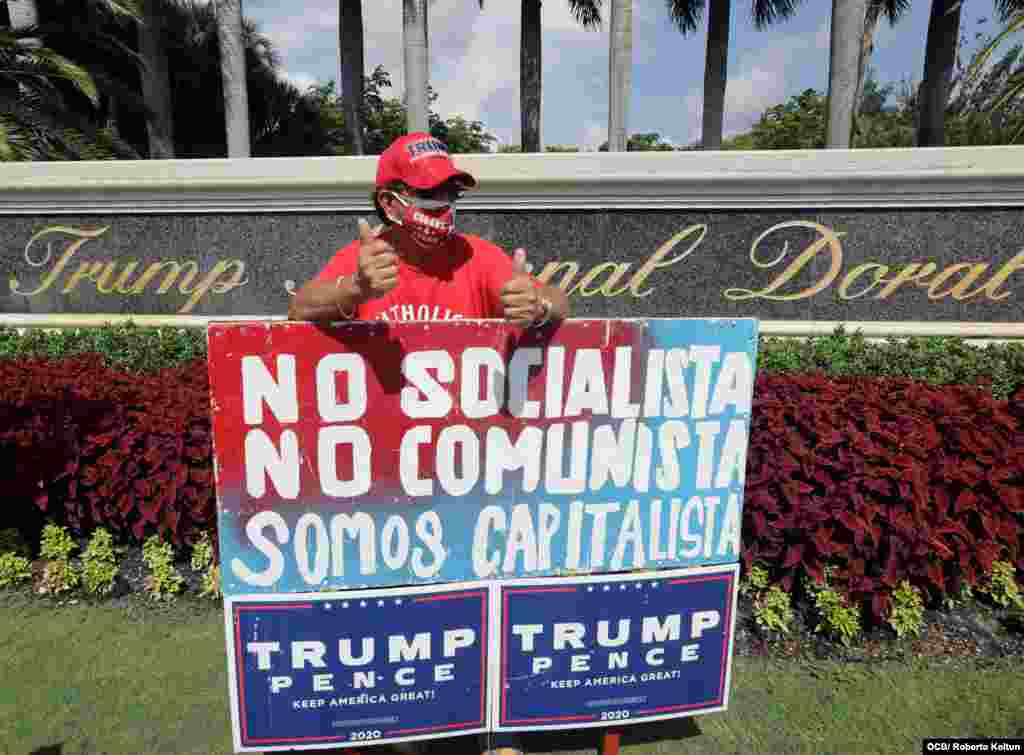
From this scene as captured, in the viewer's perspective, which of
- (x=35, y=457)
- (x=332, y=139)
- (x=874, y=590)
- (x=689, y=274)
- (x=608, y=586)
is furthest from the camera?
(x=332, y=139)

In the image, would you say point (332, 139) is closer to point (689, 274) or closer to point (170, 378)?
point (689, 274)

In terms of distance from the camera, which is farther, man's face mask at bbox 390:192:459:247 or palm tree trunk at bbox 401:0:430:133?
palm tree trunk at bbox 401:0:430:133

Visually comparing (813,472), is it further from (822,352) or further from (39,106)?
(39,106)

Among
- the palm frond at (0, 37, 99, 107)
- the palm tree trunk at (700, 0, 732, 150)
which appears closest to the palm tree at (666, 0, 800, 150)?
the palm tree trunk at (700, 0, 732, 150)

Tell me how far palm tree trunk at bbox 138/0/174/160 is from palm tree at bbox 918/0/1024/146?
1814cm

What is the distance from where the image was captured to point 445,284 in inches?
92.6

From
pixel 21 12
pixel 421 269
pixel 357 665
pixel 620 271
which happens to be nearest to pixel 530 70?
pixel 21 12

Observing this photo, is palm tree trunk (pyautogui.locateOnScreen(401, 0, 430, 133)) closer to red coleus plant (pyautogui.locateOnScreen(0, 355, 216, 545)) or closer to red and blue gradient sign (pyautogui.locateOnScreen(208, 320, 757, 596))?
red coleus plant (pyautogui.locateOnScreen(0, 355, 216, 545))

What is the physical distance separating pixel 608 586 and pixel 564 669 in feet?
1.06

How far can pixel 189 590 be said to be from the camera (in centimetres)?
372

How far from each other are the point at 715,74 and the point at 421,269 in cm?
1891

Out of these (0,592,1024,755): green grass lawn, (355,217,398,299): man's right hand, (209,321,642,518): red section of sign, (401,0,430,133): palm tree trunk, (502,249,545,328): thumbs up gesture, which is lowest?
(0,592,1024,755): green grass lawn

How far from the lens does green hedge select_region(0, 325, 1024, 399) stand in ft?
21.6

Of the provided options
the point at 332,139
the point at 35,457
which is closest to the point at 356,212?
the point at 35,457
